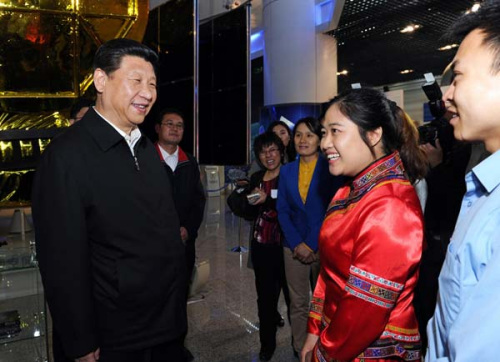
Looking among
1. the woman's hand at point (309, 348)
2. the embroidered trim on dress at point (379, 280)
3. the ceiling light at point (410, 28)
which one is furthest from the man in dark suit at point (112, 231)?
the ceiling light at point (410, 28)

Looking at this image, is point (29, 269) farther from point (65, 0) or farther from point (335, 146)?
point (335, 146)

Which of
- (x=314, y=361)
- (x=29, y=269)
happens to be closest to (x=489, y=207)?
(x=314, y=361)

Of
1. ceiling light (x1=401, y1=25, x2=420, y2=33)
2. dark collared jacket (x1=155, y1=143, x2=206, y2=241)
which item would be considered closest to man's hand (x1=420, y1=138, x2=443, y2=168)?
dark collared jacket (x1=155, y1=143, x2=206, y2=241)

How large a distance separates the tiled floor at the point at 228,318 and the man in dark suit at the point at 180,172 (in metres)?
0.64

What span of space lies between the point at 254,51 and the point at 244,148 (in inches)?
316

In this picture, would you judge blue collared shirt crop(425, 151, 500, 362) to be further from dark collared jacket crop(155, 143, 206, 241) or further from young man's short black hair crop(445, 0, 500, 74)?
dark collared jacket crop(155, 143, 206, 241)

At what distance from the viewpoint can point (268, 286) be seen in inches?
100

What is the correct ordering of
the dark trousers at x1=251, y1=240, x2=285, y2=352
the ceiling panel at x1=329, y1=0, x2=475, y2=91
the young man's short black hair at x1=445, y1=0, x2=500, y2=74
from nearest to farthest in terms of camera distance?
the young man's short black hair at x1=445, y1=0, x2=500, y2=74 < the dark trousers at x1=251, y1=240, x2=285, y2=352 < the ceiling panel at x1=329, y1=0, x2=475, y2=91

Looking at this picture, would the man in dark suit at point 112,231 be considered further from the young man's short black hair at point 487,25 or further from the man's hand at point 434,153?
the man's hand at point 434,153

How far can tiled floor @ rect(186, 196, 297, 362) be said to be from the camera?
262 centimetres

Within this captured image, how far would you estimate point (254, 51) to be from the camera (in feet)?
34.4

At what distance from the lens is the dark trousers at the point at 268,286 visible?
8.29 feet

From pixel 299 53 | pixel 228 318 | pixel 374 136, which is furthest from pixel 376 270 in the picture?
pixel 299 53

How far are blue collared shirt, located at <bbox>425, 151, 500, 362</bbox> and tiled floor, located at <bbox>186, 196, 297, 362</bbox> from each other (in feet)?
6.73
